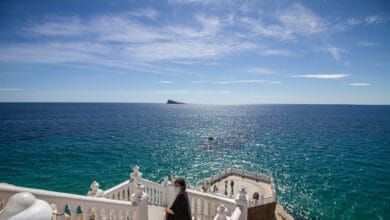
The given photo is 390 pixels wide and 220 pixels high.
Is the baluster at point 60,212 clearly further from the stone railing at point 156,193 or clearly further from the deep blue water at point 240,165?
the deep blue water at point 240,165

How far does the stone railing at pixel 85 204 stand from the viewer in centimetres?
480

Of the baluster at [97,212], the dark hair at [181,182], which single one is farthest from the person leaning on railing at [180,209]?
the baluster at [97,212]

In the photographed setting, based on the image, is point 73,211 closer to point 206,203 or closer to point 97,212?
point 97,212

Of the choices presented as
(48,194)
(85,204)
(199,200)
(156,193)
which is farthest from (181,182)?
(156,193)

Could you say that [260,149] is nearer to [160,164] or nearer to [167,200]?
[160,164]

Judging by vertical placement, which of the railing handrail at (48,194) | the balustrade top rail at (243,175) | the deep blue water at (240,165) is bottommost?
the deep blue water at (240,165)


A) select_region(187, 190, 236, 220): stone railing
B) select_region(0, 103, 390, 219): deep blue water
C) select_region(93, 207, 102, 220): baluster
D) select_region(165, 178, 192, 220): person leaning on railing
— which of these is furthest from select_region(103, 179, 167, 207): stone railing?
select_region(0, 103, 390, 219): deep blue water

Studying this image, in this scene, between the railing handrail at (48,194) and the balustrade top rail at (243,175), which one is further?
the balustrade top rail at (243,175)

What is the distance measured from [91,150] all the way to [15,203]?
1752 inches

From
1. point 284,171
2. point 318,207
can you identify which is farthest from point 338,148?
point 318,207

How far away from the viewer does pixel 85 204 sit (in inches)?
202

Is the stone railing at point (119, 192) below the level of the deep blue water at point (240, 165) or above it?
above

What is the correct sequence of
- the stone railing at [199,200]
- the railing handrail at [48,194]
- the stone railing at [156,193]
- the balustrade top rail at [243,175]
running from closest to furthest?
1. the railing handrail at [48,194]
2. the stone railing at [199,200]
3. the stone railing at [156,193]
4. the balustrade top rail at [243,175]

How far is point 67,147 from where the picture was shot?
4300cm
